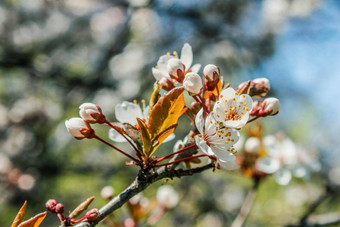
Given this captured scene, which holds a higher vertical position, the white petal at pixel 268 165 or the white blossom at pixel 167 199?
the white blossom at pixel 167 199

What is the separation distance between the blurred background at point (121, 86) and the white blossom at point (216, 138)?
2145 millimetres

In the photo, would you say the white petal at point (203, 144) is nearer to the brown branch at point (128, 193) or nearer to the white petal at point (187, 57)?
the brown branch at point (128, 193)

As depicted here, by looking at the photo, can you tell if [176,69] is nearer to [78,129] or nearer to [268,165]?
[78,129]

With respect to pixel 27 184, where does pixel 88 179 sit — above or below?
below

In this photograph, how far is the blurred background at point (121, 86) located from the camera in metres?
3.60

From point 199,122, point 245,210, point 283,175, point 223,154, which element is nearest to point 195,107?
point 199,122

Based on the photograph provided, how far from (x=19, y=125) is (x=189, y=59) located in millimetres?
3957

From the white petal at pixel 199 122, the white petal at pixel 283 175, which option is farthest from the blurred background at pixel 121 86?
the white petal at pixel 199 122

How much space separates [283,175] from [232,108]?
1087 mm

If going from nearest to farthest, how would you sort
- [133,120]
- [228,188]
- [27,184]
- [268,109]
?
Result: [268,109]
[133,120]
[27,184]
[228,188]

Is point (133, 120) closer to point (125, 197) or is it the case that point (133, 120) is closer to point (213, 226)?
point (125, 197)

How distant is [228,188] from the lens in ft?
16.6

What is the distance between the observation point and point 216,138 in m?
0.99

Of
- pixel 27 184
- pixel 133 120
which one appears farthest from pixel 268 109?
pixel 27 184
